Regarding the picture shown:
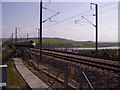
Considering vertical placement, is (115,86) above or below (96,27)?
below

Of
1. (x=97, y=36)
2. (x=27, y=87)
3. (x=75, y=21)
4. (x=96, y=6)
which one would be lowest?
(x=27, y=87)

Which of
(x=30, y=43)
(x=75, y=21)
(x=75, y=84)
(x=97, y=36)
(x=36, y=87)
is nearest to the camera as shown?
(x=75, y=84)

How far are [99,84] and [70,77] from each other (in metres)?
1.76

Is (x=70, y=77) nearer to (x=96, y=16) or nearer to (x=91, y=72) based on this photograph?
(x=91, y=72)

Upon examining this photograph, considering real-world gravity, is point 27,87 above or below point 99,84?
below

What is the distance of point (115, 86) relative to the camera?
6715 millimetres

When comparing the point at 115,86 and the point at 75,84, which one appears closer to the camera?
the point at 115,86

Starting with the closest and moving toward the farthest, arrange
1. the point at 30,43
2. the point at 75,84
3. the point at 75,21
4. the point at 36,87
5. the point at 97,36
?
the point at 75,84
the point at 36,87
the point at 97,36
the point at 75,21
the point at 30,43

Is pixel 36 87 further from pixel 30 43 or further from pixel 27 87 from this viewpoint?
pixel 30 43

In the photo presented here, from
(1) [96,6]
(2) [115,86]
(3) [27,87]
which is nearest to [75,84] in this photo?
(2) [115,86]

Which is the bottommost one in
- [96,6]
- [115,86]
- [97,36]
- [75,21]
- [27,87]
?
[27,87]

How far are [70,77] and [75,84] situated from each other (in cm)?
101

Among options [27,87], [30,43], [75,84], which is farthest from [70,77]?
[30,43]

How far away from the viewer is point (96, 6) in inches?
1038
